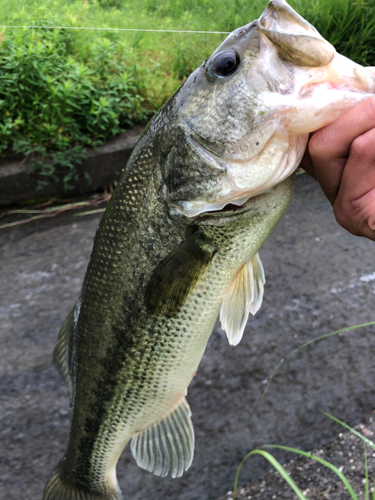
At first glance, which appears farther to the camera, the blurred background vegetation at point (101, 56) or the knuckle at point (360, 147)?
the blurred background vegetation at point (101, 56)

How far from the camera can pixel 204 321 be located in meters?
1.34

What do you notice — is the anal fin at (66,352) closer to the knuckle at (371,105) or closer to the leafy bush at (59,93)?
the knuckle at (371,105)

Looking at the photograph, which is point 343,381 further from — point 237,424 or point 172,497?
point 172,497

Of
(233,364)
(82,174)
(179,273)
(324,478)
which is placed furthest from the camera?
(82,174)

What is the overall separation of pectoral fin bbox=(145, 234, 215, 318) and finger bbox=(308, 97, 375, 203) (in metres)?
0.35

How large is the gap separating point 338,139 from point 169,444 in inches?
43.2

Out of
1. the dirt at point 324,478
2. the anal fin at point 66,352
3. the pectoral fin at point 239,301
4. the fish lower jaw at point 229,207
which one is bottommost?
the dirt at point 324,478

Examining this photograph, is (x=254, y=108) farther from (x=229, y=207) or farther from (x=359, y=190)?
(x=359, y=190)

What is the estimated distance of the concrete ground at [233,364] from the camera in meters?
2.10

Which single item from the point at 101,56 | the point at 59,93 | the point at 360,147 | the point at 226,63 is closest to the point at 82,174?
the point at 59,93

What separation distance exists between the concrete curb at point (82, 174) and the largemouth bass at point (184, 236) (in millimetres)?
2418

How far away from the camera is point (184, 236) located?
1.20 metres

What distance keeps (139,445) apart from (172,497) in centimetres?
57

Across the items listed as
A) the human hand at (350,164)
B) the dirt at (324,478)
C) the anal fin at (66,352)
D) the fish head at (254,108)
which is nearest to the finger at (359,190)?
the human hand at (350,164)
